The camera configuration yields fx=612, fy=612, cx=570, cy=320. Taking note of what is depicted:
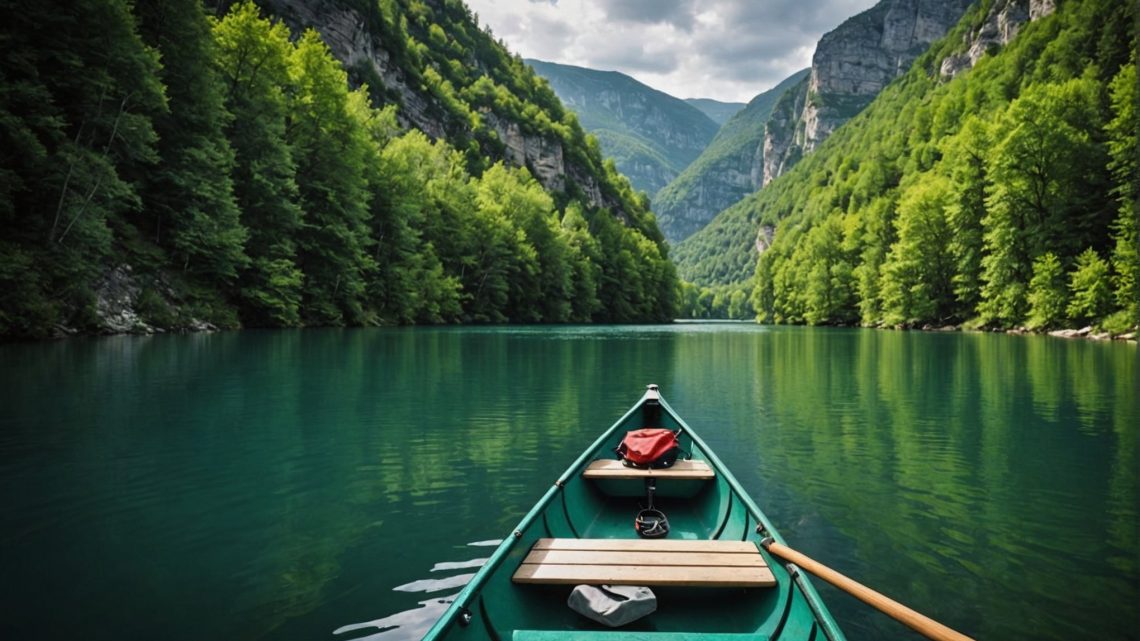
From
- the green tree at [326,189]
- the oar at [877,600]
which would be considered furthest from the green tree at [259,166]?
the oar at [877,600]

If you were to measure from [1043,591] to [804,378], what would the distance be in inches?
571

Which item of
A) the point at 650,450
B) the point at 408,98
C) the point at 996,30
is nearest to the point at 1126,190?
the point at 650,450

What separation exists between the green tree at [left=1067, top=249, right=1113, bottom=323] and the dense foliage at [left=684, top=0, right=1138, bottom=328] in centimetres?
8

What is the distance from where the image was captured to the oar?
8.55 feet

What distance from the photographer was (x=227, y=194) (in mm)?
33250

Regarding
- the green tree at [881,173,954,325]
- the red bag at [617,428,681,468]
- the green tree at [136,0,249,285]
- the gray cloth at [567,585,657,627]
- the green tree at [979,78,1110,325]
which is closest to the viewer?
the gray cloth at [567,585,657,627]

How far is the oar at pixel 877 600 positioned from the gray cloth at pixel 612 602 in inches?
34.0

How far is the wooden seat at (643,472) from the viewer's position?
625 centimetres

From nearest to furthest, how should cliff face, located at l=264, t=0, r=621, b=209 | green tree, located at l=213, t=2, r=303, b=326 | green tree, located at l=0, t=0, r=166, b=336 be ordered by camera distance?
green tree, located at l=0, t=0, r=166, b=336 → green tree, located at l=213, t=2, r=303, b=326 → cliff face, located at l=264, t=0, r=621, b=209

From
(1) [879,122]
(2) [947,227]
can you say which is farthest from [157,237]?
(1) [879,122]

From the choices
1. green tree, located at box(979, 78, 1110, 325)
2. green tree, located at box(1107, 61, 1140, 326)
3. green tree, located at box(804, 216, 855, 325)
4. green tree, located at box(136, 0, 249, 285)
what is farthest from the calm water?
green tree, located at box(804, 216, 855, 325)

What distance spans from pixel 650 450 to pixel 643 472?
0.37 meters

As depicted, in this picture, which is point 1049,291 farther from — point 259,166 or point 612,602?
point 259,166

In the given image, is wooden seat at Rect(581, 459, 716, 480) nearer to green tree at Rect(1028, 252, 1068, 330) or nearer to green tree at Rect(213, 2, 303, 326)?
green tree at Rect(213, 2, 303, 326)
